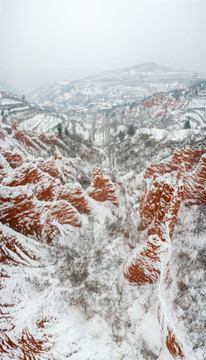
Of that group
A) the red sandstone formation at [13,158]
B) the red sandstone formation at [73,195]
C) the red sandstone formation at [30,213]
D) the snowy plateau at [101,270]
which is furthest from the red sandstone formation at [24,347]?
the red sandstone formation at [13,158]

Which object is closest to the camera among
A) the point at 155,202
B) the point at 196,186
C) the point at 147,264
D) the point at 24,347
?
the point at 24,347

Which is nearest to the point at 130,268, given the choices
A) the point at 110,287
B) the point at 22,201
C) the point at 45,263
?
the point at 110,287

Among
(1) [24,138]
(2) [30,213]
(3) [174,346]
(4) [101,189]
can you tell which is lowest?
(3) [174,346]

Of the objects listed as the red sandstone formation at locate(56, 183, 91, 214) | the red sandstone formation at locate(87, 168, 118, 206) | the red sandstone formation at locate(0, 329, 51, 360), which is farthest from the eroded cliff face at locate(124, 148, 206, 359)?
the red sandstone formation at locate(56, 183, 91, 214)

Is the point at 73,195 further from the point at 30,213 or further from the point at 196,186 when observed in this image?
the point at 196,186

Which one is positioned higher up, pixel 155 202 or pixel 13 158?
pixel 13 158

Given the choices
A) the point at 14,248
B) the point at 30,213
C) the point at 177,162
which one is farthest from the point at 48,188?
the point at 177,162
